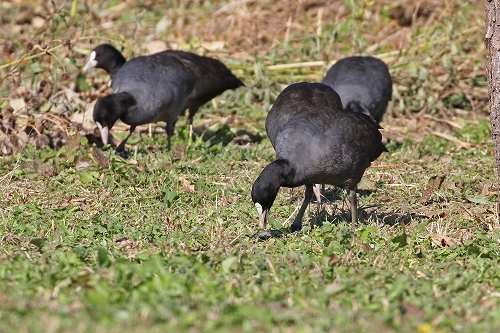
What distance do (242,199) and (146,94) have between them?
7.44 feet

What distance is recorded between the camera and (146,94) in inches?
347

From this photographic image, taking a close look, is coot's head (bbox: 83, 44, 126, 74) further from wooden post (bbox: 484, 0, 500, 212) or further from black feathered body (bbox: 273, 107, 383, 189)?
wooden post (bbox: 484, 0, 500, 212)

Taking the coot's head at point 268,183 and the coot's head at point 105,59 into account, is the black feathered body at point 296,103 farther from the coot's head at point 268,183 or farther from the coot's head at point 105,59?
the coot's head at point 105,59

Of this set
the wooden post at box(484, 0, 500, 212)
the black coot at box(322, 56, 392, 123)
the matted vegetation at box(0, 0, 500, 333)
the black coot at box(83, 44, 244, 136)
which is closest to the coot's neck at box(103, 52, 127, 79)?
the matted vegetation at box(0, 0, 500, 333)

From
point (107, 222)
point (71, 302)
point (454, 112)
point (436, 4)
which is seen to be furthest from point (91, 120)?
point (436, 4)

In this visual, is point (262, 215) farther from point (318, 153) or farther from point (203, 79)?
point (203, 79)

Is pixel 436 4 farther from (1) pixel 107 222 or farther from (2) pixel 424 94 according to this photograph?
(1) pixel 107 222

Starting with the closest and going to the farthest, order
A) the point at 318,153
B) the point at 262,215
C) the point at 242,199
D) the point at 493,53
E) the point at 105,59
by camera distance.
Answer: the point at 493,53
the point at 262,215
the point at 318,153
the point at 242,199
the point at 105,59

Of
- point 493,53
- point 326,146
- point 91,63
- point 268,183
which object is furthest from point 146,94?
point 493,53

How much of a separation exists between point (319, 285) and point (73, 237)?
2.00 metres

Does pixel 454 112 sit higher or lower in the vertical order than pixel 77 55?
lower

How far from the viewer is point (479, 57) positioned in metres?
11.0

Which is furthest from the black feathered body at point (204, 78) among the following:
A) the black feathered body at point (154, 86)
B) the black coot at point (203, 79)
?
the black feathered body at point (154, 86)

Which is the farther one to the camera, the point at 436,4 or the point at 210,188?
the point at 436,4
